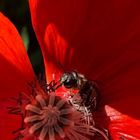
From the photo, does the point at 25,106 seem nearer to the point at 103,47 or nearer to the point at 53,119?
the point at 53,119

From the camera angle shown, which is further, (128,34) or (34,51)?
(34,51)

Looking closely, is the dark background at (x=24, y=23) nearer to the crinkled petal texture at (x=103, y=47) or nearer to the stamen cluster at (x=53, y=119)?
the crinkled petal texture at (x=103, y=47)

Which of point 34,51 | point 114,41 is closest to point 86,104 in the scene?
point 114,41

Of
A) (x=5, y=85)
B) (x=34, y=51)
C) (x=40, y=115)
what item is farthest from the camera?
(x=34, y=51)

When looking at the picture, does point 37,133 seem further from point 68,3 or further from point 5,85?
point 68,3

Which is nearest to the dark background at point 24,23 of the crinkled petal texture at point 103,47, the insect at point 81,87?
the crinkled petal texture at point 103,47

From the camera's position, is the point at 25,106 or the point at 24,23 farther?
the point at 24,23

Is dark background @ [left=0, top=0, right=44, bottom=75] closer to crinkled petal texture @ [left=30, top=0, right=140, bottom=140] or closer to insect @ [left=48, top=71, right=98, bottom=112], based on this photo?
crinkled petal texture @ [left=30, top=0, right=140, bottom=140]

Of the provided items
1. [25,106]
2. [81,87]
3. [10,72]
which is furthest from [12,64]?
[81,87]
